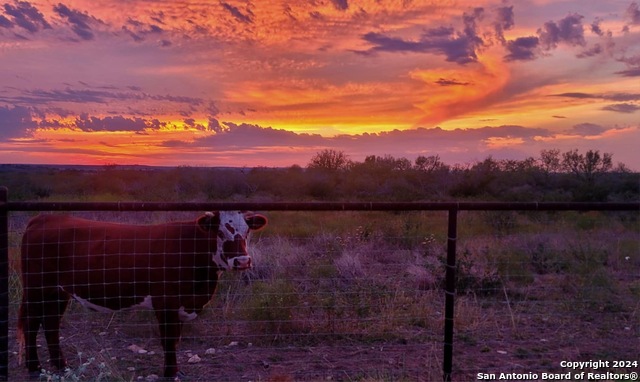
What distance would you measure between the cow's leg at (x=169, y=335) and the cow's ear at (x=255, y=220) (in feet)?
3.97

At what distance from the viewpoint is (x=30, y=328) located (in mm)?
6586

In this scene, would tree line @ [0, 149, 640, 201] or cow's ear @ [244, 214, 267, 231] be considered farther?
tree line @ [0, 149, 640, 201]

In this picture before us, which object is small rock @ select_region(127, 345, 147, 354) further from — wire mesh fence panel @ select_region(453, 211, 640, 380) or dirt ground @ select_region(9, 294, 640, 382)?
wire mesh fence panel @ select_region(453, 211, 640, 380)

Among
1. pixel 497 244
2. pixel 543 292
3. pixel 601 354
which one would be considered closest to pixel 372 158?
pixel 497 244

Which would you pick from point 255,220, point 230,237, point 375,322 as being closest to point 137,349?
point 230,237

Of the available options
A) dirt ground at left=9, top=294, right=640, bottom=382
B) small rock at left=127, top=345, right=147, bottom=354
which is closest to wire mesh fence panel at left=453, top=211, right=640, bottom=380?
dirt ground at left=9, top=294, right=640, bottom=382

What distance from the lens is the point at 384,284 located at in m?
9.70

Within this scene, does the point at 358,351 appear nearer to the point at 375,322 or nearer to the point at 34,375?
the point at 375,322

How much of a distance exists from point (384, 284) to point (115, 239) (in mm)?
4643

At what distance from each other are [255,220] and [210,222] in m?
0.49

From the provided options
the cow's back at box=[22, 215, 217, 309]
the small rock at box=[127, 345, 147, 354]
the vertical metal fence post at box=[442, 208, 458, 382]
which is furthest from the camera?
the small rock at box=[127, 345, 147, 354]

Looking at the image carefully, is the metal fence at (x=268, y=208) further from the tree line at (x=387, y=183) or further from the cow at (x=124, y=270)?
the tree line at (x=387, y=183)

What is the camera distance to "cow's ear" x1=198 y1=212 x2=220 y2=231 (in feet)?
20.7

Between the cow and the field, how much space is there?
0.62m
